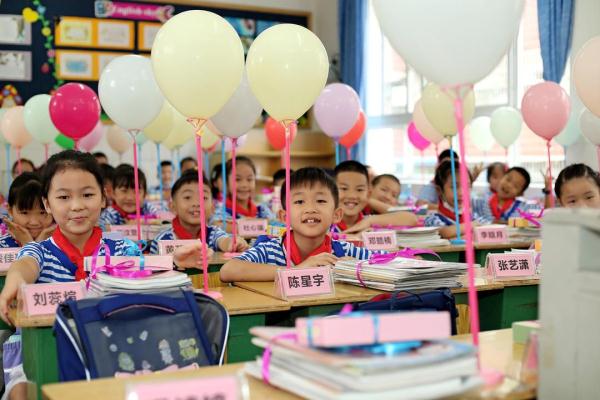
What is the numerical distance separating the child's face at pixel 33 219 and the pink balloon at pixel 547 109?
123 inches

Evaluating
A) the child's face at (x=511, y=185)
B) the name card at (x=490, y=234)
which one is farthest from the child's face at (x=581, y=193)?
the child's face at (x=511, y=185)

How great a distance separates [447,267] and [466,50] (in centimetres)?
108

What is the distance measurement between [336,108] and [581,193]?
6.77 feet

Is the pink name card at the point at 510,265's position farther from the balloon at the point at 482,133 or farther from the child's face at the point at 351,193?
the balloon at the point at 482,133

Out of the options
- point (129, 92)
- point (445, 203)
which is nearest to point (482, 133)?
point (445, 203)

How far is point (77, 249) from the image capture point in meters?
2.74

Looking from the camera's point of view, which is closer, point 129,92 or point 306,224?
point 306,224

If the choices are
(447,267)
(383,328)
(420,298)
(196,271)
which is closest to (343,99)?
(196,271)

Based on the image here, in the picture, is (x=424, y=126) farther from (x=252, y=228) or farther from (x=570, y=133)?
(x=252, y=228)

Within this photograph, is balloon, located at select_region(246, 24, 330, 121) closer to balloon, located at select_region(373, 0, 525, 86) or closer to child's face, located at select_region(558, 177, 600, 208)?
balloon, located at select_region(373, 0, 525, 86)

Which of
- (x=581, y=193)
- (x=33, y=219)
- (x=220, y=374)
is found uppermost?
(x=581, y=193)

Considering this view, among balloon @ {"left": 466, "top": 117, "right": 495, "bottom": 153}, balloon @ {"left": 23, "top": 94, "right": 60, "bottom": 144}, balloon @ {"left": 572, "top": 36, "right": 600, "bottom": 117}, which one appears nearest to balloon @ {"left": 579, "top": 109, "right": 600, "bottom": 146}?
balloon @ {"left": 572, "top": 36, "right": 600, "bottom": 117}

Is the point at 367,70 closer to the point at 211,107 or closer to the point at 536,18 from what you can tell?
the point at 536,18

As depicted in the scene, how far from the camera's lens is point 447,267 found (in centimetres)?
269
